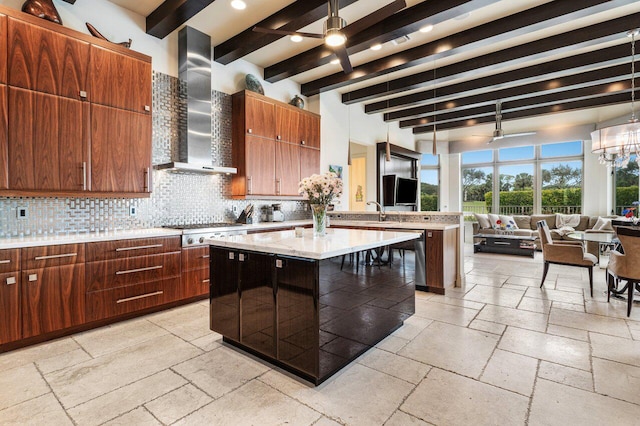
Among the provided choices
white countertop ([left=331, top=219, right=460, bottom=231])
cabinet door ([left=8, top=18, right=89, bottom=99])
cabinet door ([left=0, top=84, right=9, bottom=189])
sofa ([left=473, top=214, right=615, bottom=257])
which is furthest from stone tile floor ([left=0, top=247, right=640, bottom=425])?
sofa ([left=473, top=214, right=615, bottom=257])

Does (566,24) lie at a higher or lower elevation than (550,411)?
higher

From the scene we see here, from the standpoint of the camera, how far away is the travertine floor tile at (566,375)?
6.85 ft

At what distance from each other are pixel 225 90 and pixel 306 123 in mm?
1425

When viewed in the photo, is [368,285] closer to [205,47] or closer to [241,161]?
[241,161]

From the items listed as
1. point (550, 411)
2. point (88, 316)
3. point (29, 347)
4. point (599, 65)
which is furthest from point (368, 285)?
point (599, 65)

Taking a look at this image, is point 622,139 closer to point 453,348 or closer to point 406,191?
point 453,348

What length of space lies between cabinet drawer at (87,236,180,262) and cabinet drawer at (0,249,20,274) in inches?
18.7

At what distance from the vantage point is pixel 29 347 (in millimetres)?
2676

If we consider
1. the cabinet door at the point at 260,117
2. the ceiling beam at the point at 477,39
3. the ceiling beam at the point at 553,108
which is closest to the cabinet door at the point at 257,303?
the cabinet door at the point at 260,117

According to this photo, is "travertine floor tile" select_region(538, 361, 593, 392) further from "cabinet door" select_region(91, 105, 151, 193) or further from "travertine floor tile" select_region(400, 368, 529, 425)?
"cabinet door" select_region(91, 105, 151, 193)

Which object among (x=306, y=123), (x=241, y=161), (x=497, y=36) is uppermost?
(x=497, y=36)

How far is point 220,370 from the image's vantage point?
2285 mm

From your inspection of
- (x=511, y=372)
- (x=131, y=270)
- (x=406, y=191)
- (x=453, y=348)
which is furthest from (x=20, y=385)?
(x=406, y=191)

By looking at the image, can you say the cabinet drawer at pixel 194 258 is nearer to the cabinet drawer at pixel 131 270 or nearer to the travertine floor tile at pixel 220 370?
the cabinet drawer at pixel 131 270
